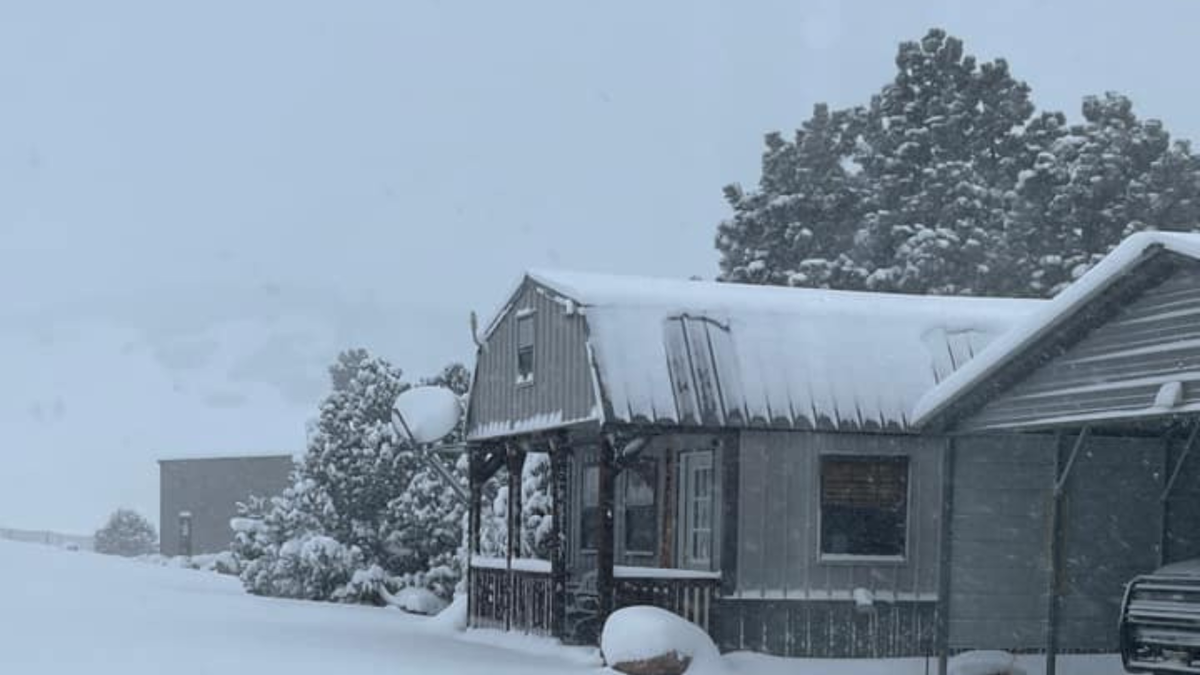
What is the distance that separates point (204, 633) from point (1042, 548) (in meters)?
10.5

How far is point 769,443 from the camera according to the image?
1855 cm

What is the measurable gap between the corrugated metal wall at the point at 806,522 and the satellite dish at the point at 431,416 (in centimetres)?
745

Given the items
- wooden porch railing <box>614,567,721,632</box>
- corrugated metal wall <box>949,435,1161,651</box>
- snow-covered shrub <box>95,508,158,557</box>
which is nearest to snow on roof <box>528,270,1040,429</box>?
corrugated metal wall <box>949,435,1161,651</box>

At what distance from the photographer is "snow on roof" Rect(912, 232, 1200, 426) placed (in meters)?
13.0

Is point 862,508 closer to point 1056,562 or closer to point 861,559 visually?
point 861,559

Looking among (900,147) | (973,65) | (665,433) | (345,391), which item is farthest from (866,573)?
(973,65)

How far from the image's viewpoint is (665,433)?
18.2 metres

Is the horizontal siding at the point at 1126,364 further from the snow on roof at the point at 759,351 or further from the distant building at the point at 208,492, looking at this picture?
the distant building at the point at 208,492

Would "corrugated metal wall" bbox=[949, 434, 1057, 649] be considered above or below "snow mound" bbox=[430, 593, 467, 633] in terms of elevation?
above

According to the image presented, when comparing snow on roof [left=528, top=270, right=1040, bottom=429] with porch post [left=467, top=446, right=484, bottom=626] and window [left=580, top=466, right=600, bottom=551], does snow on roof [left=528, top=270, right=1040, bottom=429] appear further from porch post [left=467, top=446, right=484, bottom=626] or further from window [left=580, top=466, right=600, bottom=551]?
porch post [left=467, top=446, right=484, bottom=626]

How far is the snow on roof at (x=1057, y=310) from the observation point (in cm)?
1298

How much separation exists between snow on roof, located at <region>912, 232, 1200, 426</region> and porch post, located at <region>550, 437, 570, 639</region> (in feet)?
19.0

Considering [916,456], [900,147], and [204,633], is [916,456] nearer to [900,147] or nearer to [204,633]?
[204,633]

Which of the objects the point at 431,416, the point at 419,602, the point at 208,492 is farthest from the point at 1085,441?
the point at 208,492
